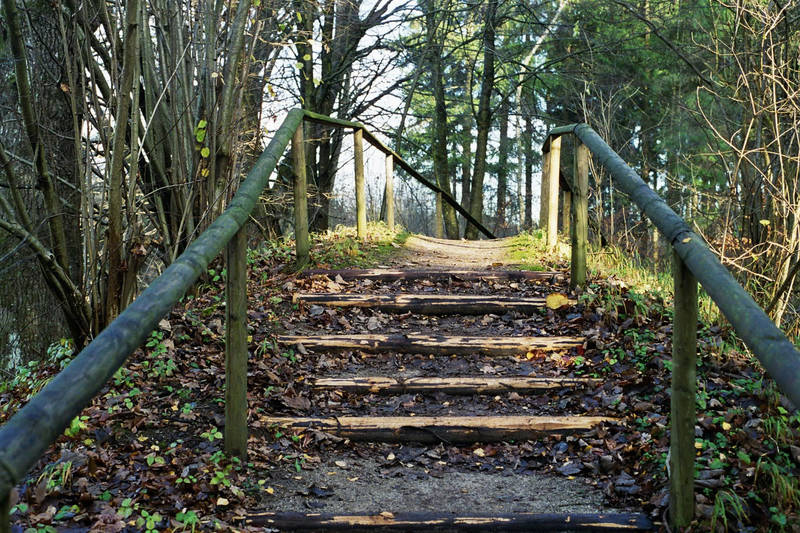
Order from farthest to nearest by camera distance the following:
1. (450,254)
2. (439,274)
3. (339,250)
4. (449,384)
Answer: (450,254), (339,250), (439,274), (449,384)

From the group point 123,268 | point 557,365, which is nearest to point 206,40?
point 123,268

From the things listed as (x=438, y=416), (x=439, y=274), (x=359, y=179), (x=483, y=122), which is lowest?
(x=438, y=416)

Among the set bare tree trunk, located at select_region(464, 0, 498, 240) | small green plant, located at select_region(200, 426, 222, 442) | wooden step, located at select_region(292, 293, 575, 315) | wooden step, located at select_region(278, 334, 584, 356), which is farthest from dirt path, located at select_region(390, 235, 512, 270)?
bare tree trunk, located at select_region(464, 0, 498, 240)

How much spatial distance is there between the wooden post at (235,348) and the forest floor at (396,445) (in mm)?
131

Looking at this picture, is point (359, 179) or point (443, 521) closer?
point (443, 521)

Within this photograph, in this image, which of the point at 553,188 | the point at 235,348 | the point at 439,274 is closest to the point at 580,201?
the point at 439,274

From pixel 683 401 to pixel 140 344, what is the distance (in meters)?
1.79

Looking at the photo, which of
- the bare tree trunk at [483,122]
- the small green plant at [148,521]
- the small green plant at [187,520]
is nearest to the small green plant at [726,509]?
the small green plant at [187,520]

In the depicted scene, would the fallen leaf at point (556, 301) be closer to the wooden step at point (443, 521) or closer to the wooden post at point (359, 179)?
the wooden step at point (443, 521)

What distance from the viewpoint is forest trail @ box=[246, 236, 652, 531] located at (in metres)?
2.55

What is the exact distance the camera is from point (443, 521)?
7.80 feet

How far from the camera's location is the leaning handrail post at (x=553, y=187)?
5.75 m

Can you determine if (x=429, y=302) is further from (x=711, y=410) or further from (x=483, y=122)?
(x=483, y=122)

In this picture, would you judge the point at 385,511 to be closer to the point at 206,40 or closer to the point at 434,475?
the point at 434,475
